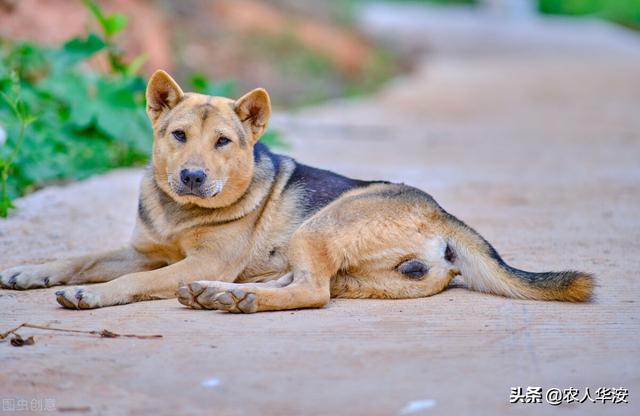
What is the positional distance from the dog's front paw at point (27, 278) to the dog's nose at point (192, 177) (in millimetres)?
1003

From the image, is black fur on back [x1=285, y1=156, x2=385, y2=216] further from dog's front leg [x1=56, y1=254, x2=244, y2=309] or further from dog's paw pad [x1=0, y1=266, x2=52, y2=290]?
dog's paw pad [x1=0, y1=266, x2=52, y2=290]

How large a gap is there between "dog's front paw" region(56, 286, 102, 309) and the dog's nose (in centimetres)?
76

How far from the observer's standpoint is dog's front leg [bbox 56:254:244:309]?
→ 5.13 m

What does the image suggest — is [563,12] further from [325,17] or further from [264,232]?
[264,232]

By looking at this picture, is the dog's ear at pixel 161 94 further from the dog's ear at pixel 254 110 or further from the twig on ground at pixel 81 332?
the twig on ground at pixel 81 332

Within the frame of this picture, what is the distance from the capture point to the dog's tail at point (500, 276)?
206 inches

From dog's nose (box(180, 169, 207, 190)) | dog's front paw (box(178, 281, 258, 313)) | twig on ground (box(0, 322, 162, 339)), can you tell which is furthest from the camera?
dog's nose (box(180, 169, 207, 190))

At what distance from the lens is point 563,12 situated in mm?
42969

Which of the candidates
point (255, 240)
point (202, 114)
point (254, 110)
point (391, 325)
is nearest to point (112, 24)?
point (254, 110)

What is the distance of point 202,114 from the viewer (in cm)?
557

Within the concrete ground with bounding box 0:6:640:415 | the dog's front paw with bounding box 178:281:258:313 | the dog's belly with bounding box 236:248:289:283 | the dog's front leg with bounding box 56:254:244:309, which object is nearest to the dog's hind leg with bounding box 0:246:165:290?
the concrete ground with bounding box 0:6:640:415

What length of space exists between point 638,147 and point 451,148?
2.46 metres

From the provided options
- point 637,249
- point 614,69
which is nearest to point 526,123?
point 614,69

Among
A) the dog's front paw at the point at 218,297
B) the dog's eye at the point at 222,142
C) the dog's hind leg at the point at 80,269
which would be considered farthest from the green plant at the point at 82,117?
the dog's front paw at the point at 218,297
